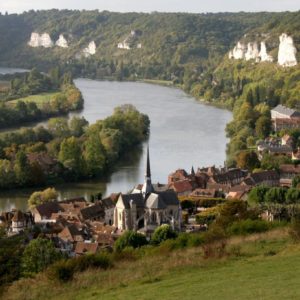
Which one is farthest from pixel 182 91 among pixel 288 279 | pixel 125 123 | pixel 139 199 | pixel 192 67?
pixel 288 279

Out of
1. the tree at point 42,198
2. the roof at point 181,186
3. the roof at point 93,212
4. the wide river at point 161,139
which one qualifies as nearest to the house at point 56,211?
the roof at point 93,212

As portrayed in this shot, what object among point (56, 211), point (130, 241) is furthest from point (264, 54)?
point (130, 241)

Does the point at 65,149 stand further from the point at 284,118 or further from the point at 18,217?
the point at 284,118

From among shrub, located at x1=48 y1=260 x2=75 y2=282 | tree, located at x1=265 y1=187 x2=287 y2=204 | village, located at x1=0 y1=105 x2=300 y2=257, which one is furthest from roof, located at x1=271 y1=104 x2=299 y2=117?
shrub, located at x1=48 y1=260 x2=75 y2=282

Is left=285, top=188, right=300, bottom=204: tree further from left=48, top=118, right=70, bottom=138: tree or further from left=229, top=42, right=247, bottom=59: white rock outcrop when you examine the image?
left=229, top=42, right=247, bottom=59: white rock outcrop

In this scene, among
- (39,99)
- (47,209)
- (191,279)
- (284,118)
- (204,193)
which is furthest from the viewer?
(39,99)

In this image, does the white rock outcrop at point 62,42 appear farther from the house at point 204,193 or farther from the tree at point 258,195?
the tree at point 258,195

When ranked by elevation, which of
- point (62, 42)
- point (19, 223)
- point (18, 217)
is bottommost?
point (19, 223)
